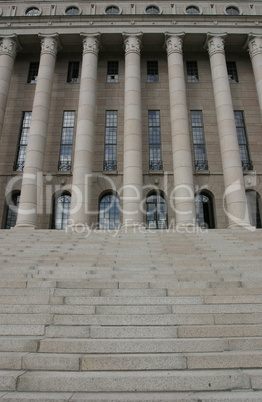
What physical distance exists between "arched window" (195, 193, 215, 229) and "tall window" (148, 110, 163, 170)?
4.42m

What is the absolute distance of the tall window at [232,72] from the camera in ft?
89.1

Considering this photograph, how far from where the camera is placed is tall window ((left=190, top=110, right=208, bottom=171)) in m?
24.2

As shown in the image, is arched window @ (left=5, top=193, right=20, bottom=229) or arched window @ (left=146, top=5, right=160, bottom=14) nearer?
arched window @ (left=5, top=193, right=20, bottom=229)

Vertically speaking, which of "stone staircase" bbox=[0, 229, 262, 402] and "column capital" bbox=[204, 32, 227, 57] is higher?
"column capital" bbox=[204, 32, 227, 57]

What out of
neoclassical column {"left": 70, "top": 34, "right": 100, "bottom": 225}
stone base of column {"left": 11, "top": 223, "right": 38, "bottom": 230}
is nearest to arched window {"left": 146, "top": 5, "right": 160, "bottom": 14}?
neoclassical column {"left": 70, "top": 34, "right": 100, "bottom": 225}

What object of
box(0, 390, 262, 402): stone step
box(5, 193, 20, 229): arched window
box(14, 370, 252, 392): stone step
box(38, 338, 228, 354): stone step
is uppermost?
box(5, 193, 20, 229): arched window

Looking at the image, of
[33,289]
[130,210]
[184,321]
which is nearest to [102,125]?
[130,210]

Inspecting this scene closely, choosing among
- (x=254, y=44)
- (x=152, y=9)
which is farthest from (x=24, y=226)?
(x=254, y=44)

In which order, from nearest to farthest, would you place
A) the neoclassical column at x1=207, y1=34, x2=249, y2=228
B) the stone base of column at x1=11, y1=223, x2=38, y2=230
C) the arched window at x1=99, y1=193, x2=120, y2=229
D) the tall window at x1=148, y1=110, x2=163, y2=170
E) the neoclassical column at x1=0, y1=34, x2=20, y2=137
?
1. the stone base of column at x1=11, y1=223, x2=38, y2=230
2. the neoclassical column at x1=207, y1=34, x2=249, y2=228
3. the arched window at x1=99, y1=193, x2=120, y2=229
4. the neoclassical column at x1=0, y1=34, x2=20, y2=137
5. the tall window at x1=148, y1=110, x2=163, y2=170

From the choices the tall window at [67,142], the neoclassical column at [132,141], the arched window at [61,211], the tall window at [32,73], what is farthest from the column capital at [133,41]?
the arched window at [61,211]

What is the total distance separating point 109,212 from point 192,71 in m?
16.6

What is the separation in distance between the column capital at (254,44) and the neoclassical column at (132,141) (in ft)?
32.7

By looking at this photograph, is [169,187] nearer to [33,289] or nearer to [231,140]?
[231,140]

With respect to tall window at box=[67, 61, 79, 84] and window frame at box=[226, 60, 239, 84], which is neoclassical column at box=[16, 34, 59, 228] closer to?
tall window at box=[67, 61, 79, 84]
